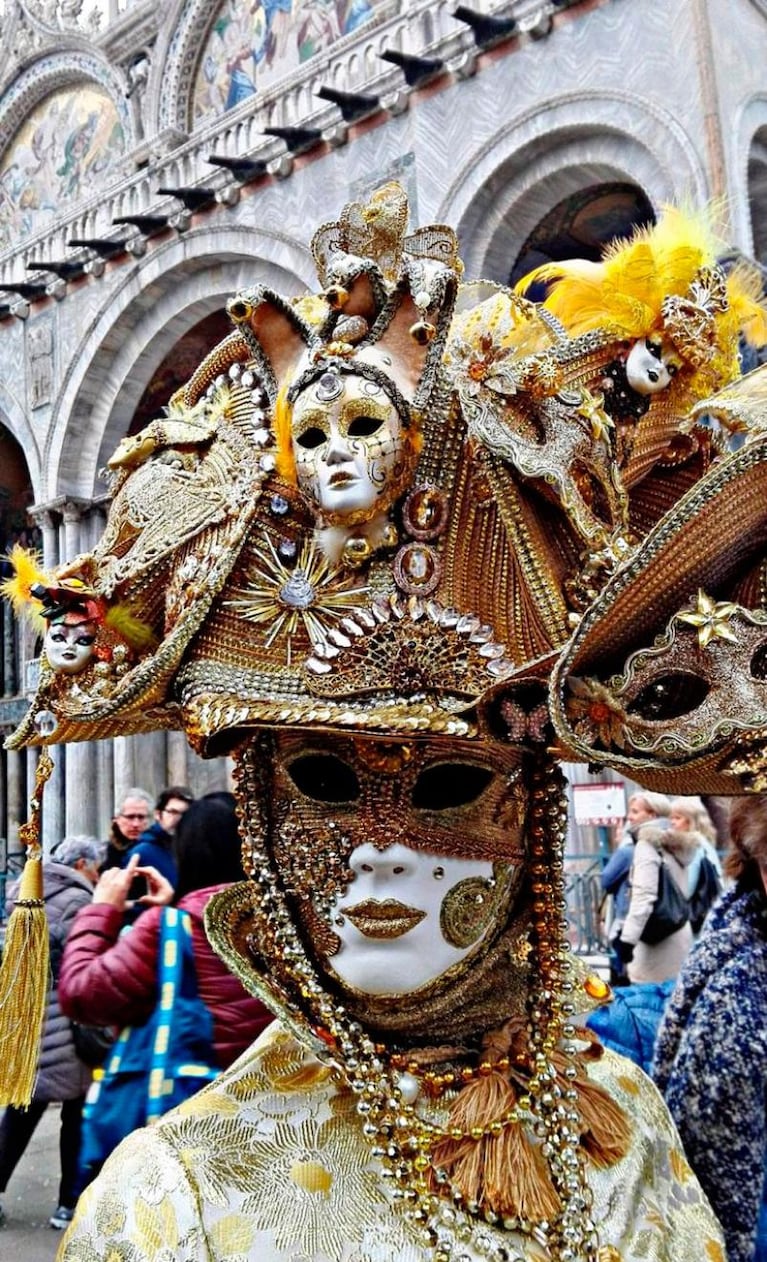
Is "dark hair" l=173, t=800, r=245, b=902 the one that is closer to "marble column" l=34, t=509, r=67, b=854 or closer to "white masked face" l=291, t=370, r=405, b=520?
"white masked face" l=291, t=370, r=405, b=520

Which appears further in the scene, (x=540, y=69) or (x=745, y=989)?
(x=540, y=69)

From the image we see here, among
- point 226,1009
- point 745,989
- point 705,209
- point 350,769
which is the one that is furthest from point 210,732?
point 226,1009

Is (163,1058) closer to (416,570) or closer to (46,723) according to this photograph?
(46,723)

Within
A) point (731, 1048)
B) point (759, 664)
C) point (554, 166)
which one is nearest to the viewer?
point (759, 664)

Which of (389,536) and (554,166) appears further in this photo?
(554,166)

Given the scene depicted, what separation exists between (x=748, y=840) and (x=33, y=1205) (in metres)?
3.57

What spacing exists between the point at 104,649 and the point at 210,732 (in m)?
0.24

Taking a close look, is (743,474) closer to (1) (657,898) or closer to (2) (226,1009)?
(2) (226,1009)

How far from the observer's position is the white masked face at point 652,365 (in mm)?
1423

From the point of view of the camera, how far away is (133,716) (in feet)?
4.80

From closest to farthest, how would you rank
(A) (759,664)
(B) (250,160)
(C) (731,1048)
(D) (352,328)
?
(A) (759,664), (D) (352,328), (C) (731,1048), (B) (250,160)

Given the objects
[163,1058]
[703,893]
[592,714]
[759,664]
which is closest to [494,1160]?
[592,714]

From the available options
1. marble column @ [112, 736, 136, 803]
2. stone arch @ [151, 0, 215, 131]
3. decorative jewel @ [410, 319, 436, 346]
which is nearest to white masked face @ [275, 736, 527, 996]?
decorative jewel @ [410, 319, 436, 346]

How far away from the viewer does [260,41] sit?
475 inches
